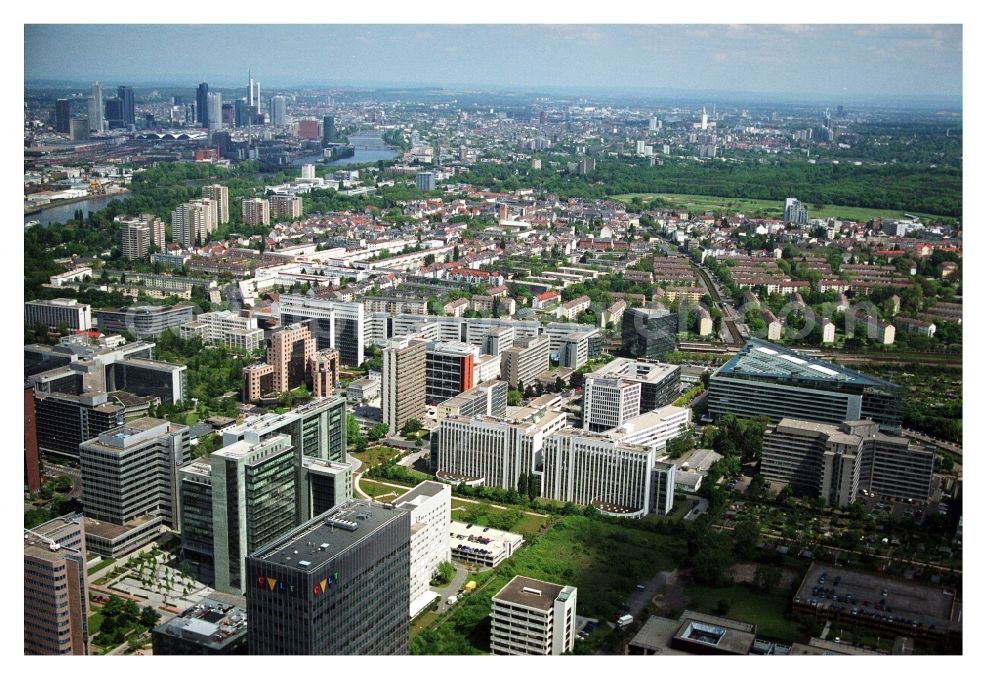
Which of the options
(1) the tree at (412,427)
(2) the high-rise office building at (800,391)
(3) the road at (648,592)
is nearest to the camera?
(3) the road at (648,592)

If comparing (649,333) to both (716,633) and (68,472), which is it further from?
(716,633)

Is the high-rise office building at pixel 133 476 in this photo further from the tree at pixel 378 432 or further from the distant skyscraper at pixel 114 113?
the distant skyscraper at pixel 114 113

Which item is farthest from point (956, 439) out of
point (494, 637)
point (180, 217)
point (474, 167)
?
point (474, 167)

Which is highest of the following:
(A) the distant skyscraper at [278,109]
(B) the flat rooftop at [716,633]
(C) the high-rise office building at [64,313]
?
(A) the distant skyscraper at [278,109]

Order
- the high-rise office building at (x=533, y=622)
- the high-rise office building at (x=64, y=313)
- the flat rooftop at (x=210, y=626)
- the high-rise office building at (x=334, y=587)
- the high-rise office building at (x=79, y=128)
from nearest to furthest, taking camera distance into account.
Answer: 1. the high-rise office building at (x=334, y=587)
2. the flat rooftop at (x=210, y=626)
3. the high-rise office building at (x=533, y=622)
4. the high-rise office building at (x=64, y=313)
5. the high-rise office building at (x=79, y=128)

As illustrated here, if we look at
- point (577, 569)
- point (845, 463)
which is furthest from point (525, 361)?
point (577, 569)

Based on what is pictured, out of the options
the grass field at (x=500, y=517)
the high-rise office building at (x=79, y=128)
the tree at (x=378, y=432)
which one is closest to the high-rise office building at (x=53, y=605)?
the grass field at (x=500, y=517)

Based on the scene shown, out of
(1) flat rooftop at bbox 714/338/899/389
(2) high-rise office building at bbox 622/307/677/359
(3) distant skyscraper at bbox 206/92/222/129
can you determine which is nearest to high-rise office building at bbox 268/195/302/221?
(3) distant skyscraper at bbox 206/92/222/129
